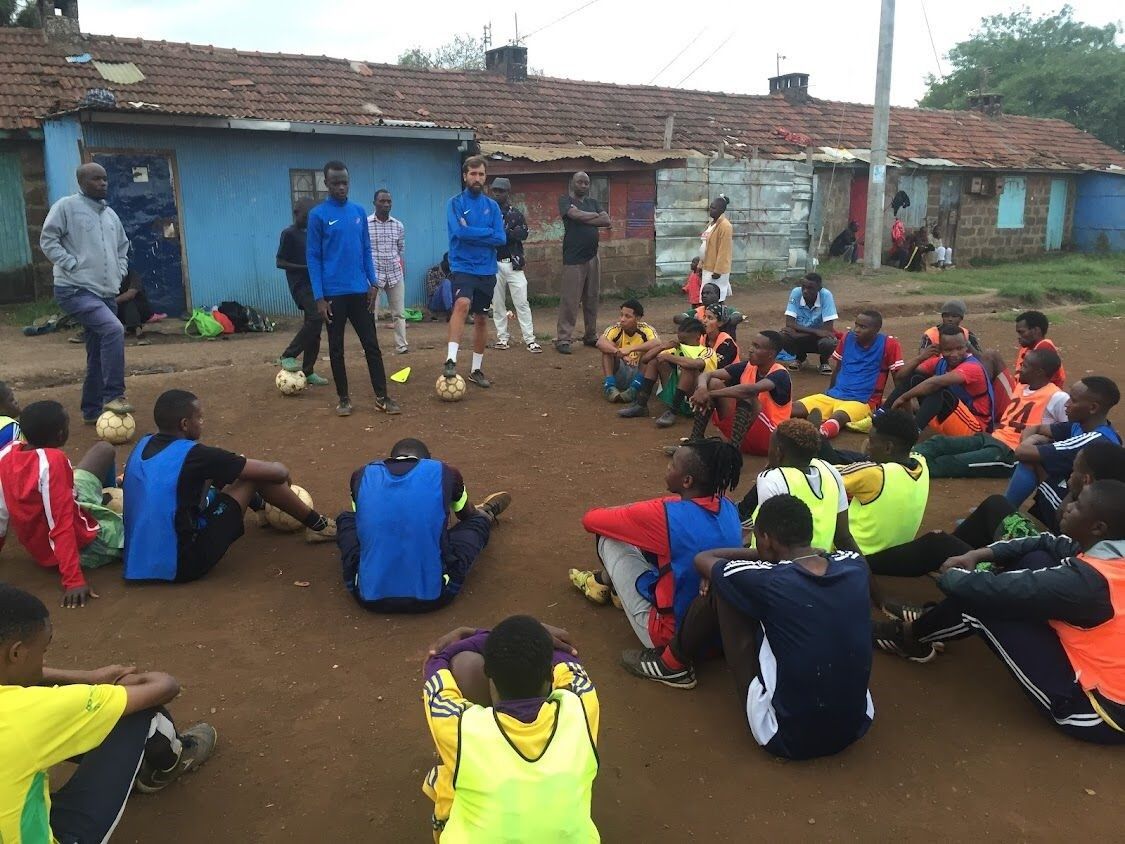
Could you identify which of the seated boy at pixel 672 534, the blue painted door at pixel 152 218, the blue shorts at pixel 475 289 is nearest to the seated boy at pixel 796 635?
the seated boy at pixel 672 534

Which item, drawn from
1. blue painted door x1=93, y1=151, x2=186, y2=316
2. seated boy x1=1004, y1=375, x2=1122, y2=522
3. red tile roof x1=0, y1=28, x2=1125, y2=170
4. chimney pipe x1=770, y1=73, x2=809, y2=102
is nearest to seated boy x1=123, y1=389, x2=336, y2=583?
seated boy x1=1004, y1=375, x2=1122, y2=522

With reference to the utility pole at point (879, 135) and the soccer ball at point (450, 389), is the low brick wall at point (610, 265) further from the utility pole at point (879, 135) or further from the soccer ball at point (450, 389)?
the soccer ball at point (450, 389)

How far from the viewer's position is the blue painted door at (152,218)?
12.2 m

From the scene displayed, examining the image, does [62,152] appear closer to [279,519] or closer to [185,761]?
[279,519]

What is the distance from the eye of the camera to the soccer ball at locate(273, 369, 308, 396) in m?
8.19

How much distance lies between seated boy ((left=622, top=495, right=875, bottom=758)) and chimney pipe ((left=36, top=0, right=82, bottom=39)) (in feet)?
47.9

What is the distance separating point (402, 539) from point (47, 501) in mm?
1730

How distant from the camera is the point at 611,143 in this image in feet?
57.2

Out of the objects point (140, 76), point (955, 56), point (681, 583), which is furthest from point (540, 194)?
point (955, 56)

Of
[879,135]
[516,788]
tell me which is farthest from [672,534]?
[879,135]

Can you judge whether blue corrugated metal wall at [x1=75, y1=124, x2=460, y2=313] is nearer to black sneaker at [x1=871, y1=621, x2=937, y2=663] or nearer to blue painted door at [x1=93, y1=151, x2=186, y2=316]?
blue painted door at [x1=93, y1=151, x2=186, y2=316]

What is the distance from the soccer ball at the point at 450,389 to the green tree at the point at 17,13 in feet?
49.4

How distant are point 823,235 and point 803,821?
1900 cm

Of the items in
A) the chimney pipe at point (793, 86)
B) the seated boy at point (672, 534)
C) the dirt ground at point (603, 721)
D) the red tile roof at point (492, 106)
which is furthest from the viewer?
the chimney pipe at point (793, 86)
